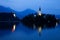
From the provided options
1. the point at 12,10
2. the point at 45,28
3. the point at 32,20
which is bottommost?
the point at 45,28

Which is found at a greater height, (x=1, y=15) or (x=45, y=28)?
(x=1, y=15)

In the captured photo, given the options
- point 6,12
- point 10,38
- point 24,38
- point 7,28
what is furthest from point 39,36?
point 7,28

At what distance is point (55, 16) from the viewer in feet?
9.91

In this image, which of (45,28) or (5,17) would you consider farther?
(45,28)

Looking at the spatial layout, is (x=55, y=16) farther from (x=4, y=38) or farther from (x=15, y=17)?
(x=4, y=38)

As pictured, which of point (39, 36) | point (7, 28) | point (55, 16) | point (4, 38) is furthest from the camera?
point (7, 28)

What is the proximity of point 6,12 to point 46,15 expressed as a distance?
0.69 meters

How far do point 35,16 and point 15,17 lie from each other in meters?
0.38

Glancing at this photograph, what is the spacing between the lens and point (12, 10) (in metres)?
2.93

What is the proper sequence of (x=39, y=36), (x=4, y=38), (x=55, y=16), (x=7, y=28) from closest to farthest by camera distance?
(x=4, y=38), (x=39, y=36), (x=55, y=16), (x=7, y=28)

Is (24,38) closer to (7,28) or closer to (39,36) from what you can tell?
(39,36)

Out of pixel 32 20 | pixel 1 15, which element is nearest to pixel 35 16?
pixel 32 20

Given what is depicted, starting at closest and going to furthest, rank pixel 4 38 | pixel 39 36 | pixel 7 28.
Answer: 1. pixel 4 38
2. pixel 39 36
3. pixel 7 28

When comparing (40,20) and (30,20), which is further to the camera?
(40,20)
